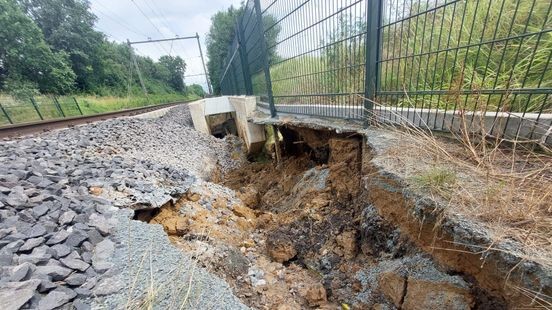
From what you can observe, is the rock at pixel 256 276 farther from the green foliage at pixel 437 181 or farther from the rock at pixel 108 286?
the green foliage at pixel 437 181

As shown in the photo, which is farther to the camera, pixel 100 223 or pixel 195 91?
pixel 195 91

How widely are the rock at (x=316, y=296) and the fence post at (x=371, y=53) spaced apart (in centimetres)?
190

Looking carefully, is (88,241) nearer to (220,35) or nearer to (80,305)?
(80,305)

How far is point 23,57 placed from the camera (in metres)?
18.5

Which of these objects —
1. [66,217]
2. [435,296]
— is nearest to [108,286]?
[66,217]

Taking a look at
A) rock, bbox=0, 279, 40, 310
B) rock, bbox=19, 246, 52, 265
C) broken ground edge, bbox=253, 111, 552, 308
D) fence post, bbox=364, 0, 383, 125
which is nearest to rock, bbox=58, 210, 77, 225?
rock, bbox=19, 246, 52, 265

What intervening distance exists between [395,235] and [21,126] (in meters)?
9.03

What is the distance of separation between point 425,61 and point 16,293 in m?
3.84

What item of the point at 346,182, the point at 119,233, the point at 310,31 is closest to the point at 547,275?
the point at 346,182

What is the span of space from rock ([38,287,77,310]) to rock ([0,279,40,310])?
8 cm

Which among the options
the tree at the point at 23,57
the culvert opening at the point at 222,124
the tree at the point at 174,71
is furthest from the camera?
the tree at the point at 174,71

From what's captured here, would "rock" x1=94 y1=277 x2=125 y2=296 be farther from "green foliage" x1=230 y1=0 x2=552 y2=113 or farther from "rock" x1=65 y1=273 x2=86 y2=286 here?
"green foliage" x1=230 y1=0 x2=552 y2=113

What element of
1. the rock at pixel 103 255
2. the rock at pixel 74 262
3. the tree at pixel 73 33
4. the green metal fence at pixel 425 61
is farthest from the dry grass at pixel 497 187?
the tree at pixel 73 33

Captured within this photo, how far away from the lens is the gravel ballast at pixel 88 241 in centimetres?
144
